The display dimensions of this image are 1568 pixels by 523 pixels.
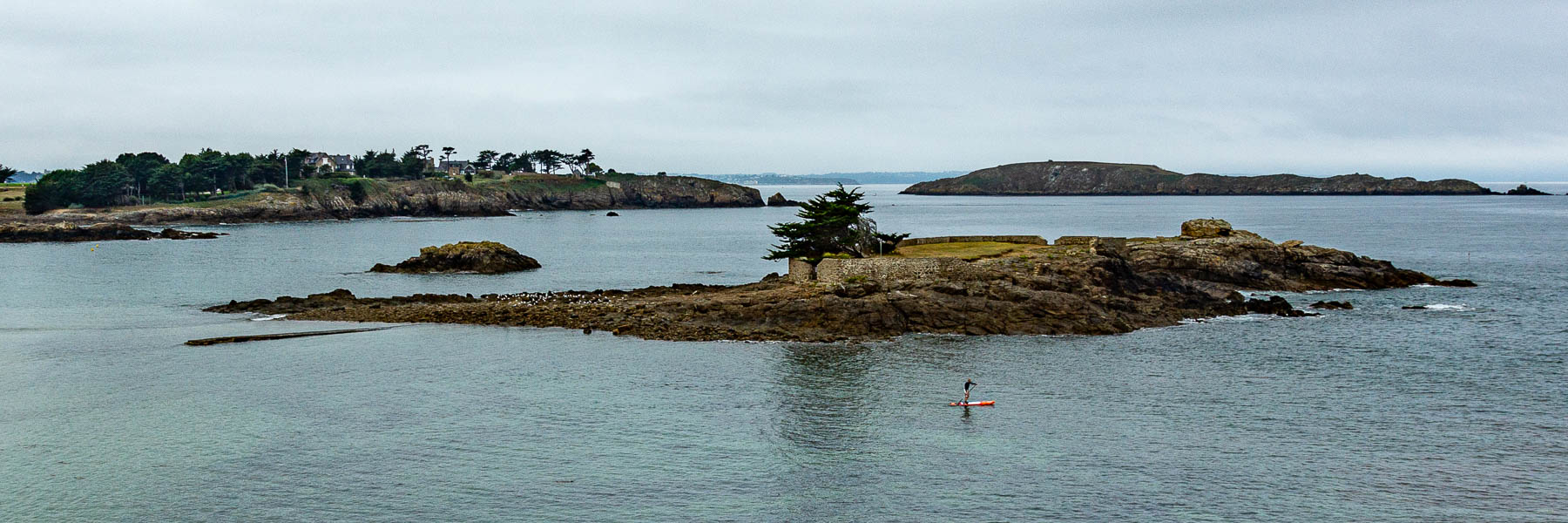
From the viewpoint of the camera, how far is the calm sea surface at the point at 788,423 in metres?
24.2

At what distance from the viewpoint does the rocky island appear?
151 ft

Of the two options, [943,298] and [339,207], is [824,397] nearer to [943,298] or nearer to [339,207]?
[943,298]

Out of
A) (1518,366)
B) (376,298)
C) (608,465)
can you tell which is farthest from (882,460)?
(376,298)

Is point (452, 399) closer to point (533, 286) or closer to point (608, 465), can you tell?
point (608, 465)

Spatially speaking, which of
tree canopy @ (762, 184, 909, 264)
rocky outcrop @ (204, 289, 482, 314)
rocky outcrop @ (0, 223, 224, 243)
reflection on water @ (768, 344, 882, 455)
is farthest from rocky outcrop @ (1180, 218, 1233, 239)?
rocky outcrop @ (0, 223, 224, 243)

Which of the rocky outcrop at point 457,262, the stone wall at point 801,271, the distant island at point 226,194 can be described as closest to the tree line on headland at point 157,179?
the distant island at point 226,194

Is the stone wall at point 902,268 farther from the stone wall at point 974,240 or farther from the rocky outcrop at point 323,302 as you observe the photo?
the rocky outcrop at point 323,302

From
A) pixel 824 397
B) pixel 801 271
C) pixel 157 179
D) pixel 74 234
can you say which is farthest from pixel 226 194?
pixel 824 397

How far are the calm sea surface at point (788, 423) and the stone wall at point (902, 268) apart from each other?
7924 mm

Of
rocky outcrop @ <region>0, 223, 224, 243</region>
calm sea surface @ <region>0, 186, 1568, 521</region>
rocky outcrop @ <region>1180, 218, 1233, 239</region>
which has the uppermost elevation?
rocky outcrop @ <region>1180, 218, 1233, 239</region>

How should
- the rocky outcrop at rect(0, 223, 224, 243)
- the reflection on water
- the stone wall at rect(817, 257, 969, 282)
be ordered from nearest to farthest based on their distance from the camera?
1. the reflection on water
2. the stone wall at rect(817, 257, 969, 282)
3. the rocky outcrop at rect(0, 223, 224, 243)

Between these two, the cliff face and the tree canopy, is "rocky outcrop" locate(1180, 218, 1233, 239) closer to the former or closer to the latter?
the tree canopy

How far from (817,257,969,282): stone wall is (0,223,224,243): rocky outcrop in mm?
88419

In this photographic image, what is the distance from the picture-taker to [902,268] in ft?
168
